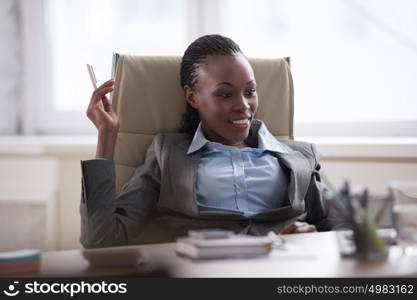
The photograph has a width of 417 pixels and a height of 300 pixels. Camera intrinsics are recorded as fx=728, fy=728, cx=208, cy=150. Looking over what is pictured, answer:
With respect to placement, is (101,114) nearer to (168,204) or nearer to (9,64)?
(168,204)

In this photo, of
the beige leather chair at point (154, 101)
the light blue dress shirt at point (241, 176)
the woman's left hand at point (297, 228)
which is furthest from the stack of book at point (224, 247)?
the beige leather chair at point (154, 101)

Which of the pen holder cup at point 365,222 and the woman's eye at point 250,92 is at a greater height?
the woman's eye at point 250,92

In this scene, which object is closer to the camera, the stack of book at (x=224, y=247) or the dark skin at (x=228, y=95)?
the stack of book at (x=224, y=247)

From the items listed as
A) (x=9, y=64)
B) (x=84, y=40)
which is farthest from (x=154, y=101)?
(x=9, y=64)

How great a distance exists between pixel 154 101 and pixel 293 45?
3.86ft

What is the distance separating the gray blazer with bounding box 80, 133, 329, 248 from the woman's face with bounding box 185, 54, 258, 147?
101 millimetres

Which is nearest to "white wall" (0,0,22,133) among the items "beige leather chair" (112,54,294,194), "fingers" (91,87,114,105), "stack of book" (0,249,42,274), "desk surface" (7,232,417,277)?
"beige leather chair" (112,54,294,194)

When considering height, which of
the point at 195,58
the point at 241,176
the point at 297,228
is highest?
the point at 195,58

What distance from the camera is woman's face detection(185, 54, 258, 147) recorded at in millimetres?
1788

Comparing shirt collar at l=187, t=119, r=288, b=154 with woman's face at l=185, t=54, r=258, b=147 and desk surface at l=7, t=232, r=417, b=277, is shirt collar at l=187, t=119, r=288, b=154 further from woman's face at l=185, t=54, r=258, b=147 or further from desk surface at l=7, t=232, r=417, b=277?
desk surface at l=7, t=232, r=417, b=277

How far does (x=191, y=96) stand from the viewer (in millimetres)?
1920

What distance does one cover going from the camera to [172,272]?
1.03 meters

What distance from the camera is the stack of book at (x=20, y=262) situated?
41.0 inches

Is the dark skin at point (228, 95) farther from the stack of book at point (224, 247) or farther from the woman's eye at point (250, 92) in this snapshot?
the stack of book at point (224, 247)
